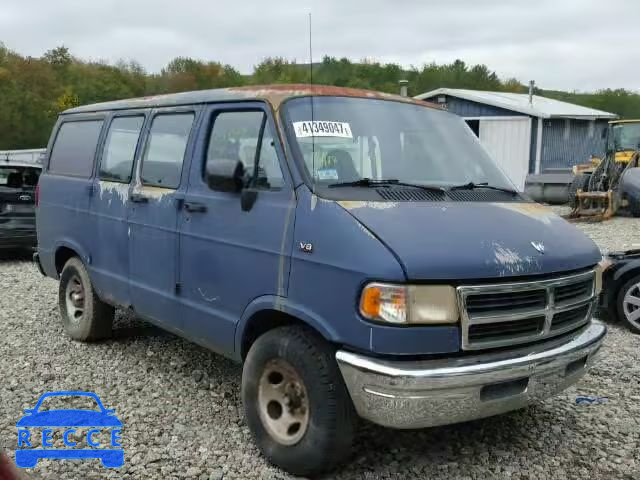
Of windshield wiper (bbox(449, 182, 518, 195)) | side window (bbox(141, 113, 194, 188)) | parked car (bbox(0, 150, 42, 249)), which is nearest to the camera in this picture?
windshield wiper (bbox(449, 182, 518, 195))

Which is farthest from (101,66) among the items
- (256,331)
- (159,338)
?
(256,331)

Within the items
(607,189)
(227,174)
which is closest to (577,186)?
(607,189)

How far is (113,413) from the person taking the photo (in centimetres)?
433

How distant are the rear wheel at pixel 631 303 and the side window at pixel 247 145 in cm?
440

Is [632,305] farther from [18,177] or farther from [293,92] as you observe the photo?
[18,177]

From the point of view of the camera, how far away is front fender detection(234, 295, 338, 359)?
10.5 ft

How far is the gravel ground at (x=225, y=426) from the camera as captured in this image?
362 cm

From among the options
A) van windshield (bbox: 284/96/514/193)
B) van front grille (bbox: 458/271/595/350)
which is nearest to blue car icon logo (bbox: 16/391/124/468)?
van windshield (bbox: 284/96/514/193)

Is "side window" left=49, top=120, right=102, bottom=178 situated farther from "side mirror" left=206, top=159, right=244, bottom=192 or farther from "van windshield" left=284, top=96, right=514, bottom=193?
"van windshield" left=284, top=96, right=514, bottom=193

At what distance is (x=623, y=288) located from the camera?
638cm

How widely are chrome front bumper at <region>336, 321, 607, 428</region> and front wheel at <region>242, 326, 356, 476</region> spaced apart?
0.16 m

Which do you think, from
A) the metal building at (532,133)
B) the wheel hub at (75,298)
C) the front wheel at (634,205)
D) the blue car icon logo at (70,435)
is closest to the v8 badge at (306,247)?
the blue car icon logo at (70,435)

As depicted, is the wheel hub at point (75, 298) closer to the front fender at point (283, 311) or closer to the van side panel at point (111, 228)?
the van side panel at point (111, 228)

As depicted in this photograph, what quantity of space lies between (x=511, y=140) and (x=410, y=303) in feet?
73.7
